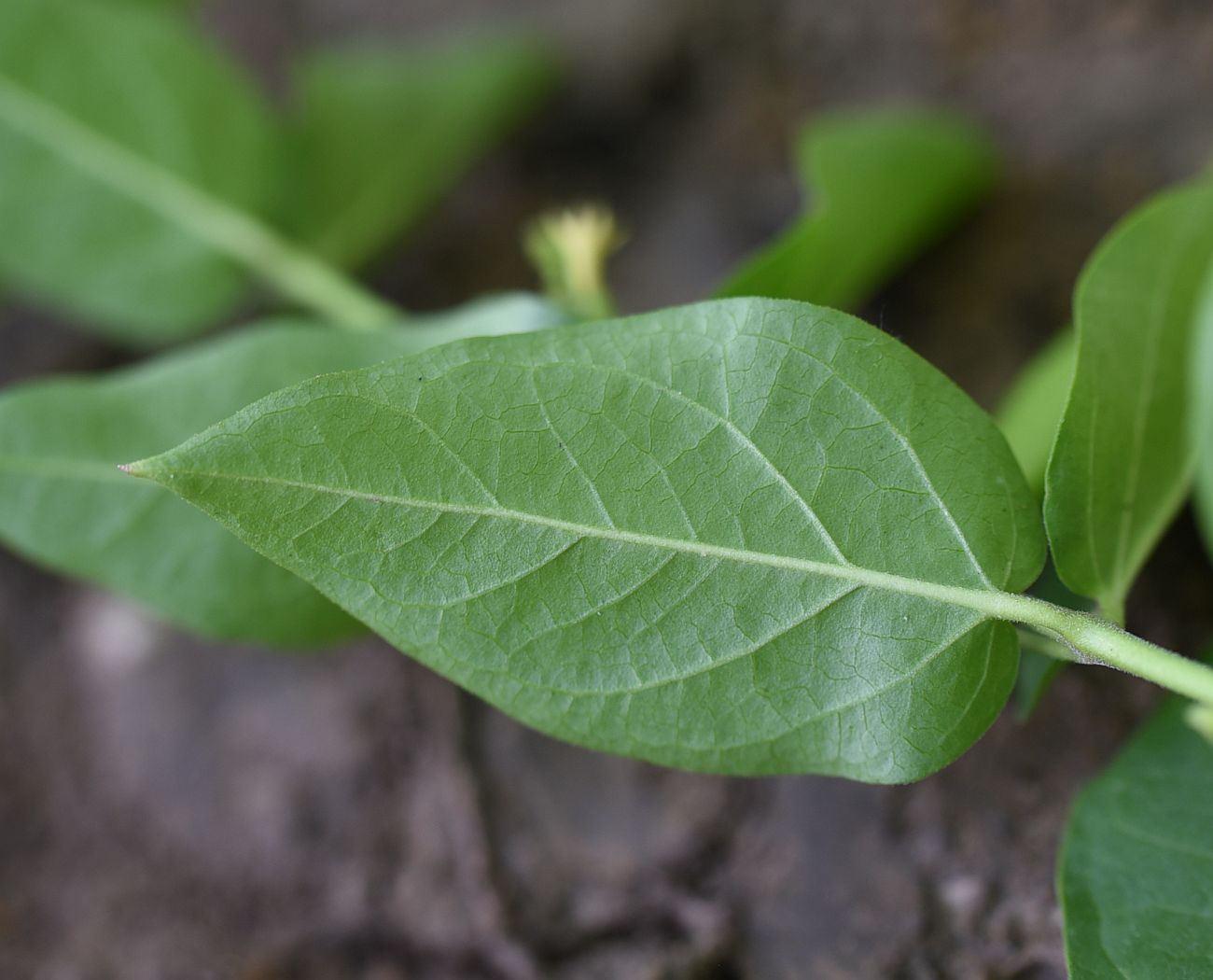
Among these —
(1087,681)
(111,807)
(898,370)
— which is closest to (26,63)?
(111,807)

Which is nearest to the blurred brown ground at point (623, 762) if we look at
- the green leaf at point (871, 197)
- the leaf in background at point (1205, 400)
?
the green leaf at point (871, 197)

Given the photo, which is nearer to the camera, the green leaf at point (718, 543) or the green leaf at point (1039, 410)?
the green leaf at point (718, 543)

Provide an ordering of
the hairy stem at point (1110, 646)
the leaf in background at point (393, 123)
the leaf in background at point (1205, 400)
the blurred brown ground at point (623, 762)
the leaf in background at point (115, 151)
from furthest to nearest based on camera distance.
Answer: the leaf in background at point (393, 123) → the leaf in background at point (115, 151) → the blurred brown ground at point (623, 762) → the leaf in background at point (1205, 400) → the hairy stem at point (1110, 646)

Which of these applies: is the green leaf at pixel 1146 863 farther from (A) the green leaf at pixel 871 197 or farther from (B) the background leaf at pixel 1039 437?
(A) the green leaf at pixel 871 197

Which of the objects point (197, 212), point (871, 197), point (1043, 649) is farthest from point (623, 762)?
point (197, 212)

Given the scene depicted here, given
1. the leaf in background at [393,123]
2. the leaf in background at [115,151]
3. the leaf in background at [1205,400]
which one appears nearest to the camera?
the leaf in background at [1205,400]

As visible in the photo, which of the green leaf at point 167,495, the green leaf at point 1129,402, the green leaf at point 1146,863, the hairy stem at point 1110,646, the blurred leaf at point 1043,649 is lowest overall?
the green leaf at point 1146,863

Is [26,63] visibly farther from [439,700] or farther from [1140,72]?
[1140,72]
